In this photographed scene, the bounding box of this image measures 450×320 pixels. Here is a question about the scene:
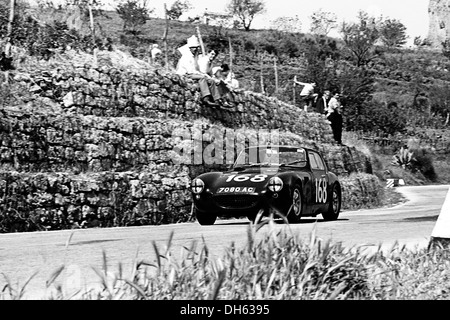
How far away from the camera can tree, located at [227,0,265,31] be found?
345 feet

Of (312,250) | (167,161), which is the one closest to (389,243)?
(312,250)

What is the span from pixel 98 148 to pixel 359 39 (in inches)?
2978

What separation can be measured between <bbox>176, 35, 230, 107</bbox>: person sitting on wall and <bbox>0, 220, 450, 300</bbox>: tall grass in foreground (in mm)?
15871

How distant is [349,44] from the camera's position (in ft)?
297

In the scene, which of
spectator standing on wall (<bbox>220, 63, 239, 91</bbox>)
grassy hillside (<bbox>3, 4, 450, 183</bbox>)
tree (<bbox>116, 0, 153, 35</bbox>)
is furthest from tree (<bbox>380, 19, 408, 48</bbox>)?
spectator standing on wall (<bbox>220, 63, 239, 91</bbox>)

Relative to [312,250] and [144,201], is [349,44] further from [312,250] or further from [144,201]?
[312,250]

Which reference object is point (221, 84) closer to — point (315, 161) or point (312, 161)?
point (315, 161)

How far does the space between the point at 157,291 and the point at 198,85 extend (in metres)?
17.5

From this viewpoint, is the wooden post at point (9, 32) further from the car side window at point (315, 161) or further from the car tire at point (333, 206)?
the car tire at point (333, 206)

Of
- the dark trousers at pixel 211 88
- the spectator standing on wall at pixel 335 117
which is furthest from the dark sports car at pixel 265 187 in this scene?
the spectator standing on wall at pixel 335 117

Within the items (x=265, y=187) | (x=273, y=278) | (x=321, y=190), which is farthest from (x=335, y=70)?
(x=273, y=278)

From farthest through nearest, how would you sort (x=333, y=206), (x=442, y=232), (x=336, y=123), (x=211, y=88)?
(x=336, y=123), (x=211, y=88), (x=333, y=206), (x=442, y=232)

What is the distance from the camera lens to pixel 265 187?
13711 mm

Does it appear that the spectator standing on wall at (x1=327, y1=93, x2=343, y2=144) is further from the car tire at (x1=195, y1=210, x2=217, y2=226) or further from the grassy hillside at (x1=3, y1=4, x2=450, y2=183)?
the car tire at (x1=195, y1=210, x2=217, y2=226)
